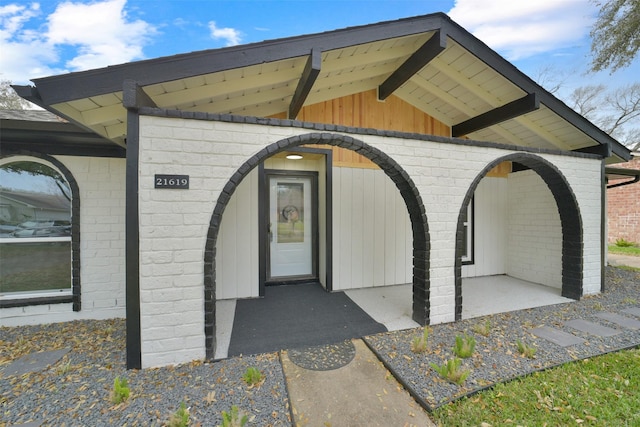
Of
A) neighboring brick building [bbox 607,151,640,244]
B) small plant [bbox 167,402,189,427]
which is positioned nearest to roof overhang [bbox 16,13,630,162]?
small plant [bbox 167,402,189,427]

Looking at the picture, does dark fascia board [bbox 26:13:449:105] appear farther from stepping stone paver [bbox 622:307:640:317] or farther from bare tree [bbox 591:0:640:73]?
→ bare tree [bbox 591:0:640:73]

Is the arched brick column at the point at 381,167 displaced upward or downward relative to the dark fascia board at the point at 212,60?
downward

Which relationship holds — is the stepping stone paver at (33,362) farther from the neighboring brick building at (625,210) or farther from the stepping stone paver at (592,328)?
the neighboring brick building at (625,210)

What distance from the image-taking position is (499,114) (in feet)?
13.8

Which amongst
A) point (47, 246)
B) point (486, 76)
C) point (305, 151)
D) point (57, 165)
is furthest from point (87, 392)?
point (486, 76)

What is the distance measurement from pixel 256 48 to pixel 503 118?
3.87 metres

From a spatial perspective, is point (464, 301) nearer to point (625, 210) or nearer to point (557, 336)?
point (557, 336)

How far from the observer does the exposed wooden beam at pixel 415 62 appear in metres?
3.27

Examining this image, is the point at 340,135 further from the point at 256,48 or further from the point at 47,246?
the point at 47,246

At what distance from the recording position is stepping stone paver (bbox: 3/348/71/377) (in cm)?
241

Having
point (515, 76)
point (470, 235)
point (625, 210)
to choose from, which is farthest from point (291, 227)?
point (625, 210)

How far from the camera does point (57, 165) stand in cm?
339

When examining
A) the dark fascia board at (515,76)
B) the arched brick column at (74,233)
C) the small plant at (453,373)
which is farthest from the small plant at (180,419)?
the dark fascia board at (515,76)

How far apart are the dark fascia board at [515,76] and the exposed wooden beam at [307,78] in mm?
1770
